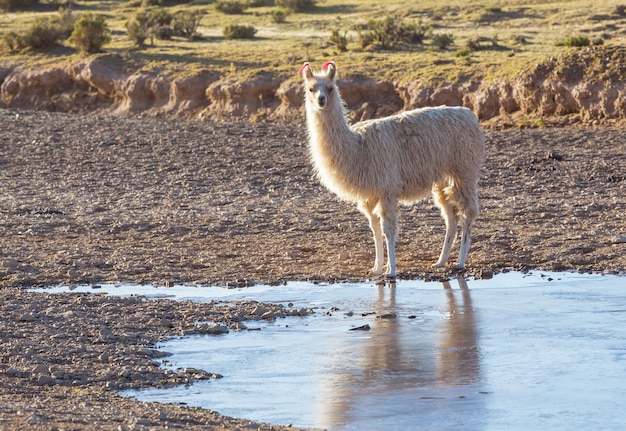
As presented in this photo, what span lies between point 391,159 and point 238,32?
1927 cm

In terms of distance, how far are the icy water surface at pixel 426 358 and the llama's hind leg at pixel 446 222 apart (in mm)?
646

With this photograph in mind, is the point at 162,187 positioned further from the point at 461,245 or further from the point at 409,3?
the point at 409,3

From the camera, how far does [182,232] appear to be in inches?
468

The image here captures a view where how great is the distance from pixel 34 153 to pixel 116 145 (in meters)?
1.33

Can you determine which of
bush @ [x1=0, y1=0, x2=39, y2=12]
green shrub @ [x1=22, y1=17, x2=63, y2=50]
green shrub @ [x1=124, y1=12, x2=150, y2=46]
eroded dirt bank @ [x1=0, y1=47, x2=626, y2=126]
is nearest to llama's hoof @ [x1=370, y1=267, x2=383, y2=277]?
eroded dirt bank @ [x1=0, y1=47, x2=626, y2=126]

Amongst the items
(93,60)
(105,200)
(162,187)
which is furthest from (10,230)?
(93,60)

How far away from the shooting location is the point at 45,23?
2925 centimetres

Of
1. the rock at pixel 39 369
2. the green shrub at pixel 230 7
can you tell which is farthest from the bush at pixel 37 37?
the rock at pixel 39 369

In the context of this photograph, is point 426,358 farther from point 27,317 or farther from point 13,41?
point 13,41

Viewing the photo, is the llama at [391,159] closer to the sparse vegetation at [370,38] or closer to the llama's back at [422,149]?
the llama's back at [422,149]

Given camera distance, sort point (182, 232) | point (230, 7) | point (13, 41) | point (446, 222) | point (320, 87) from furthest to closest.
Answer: point (230, 7), point (13, 41), point (182, 232), point (446, 222), point (320, 87)

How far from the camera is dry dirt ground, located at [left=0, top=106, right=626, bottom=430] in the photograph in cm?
677

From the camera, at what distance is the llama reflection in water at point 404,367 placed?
614 centimetres

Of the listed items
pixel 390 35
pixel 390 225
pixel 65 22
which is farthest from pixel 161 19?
pixel 390 225
